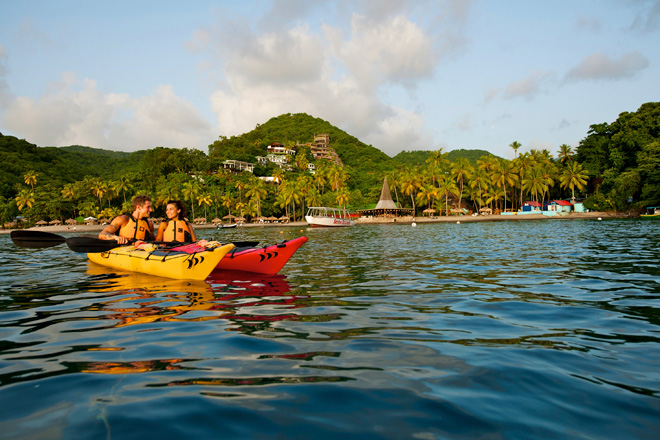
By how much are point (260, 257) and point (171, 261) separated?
2.16 meters

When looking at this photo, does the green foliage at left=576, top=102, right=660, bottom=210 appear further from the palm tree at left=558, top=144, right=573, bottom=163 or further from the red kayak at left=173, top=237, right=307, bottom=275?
the red kayak at left=173, top=237, right=307, bottom=275

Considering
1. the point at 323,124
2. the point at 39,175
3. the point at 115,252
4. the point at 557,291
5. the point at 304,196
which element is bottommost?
the point at 557,291

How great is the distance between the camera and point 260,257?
1032 centimetres

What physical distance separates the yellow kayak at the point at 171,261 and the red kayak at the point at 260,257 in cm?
35

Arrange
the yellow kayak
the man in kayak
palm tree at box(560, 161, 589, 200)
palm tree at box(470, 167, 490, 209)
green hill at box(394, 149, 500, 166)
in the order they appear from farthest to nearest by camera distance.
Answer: green hill at box(394, 149, 500, 166) < palm tree at box(470, 167, 490, 209) < palm tree at box(560, 161, 589, 200) < the man in kayak < the yellow kayak

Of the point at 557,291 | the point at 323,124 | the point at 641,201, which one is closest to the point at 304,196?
the point at 641,201

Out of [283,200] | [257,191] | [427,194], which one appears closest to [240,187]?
[257,191]

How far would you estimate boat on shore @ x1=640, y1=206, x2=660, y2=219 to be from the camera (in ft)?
176

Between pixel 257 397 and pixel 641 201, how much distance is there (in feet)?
239

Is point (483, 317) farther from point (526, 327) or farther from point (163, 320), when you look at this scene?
point (163, 320)

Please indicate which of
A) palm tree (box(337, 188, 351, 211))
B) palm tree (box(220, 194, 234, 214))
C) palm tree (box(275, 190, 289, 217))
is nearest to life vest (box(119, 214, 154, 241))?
palm tree (box(275, 190, 289, 217))

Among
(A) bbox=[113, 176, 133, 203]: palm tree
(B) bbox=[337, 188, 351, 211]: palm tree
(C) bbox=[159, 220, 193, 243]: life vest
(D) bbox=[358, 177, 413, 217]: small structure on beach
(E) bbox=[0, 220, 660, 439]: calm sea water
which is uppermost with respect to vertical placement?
(A) bbox=[113, 176, 133, 203]: palm tree

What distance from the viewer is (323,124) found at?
185125 mm

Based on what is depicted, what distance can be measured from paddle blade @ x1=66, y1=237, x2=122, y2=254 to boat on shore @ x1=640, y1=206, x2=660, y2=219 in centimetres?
6501
